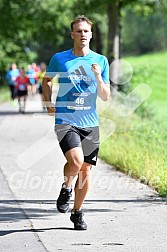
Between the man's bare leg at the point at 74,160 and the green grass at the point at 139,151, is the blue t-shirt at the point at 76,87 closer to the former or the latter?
the man's bare leg at the point at 74,160

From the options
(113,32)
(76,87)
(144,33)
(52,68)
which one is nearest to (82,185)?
(76,87)

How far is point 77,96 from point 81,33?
63cm

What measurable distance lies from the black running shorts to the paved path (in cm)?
79

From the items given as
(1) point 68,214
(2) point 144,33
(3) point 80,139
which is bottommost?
(2) point 144,33

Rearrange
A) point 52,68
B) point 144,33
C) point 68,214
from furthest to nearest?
point 144,33
point 68,214
point 52,68

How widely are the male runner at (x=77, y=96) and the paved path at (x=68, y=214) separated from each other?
45cm

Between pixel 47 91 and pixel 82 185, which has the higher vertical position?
pixel 47 91

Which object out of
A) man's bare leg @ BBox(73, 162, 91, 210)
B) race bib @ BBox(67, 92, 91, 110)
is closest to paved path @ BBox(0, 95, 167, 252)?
man's bare leg @ BBox(73, 162, 91, 210)

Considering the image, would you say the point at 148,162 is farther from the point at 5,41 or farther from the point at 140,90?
the point at 5,41

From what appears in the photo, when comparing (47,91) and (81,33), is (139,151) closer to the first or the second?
(47,91)

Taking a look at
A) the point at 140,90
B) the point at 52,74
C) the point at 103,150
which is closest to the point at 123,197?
the point at 52,74

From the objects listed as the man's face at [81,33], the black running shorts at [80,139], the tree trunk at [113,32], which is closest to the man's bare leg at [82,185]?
the black running shorts at [80,139]

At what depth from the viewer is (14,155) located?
49.2 ft

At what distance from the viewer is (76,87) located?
788cm
